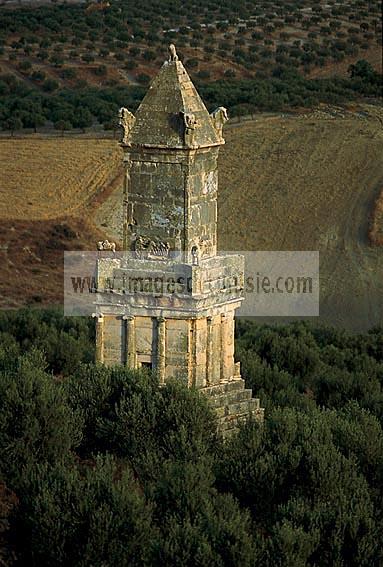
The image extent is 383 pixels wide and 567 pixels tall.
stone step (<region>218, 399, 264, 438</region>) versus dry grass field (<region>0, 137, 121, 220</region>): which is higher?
dry grass field (<region>0, 137, 121, 220</region>)

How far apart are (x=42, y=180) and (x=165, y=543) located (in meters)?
40.1

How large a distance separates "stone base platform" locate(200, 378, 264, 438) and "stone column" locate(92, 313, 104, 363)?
1.78 metres

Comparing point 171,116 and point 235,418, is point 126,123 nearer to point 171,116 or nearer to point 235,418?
point 171,116

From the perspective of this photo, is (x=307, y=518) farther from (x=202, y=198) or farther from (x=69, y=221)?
(x=69, y=221)

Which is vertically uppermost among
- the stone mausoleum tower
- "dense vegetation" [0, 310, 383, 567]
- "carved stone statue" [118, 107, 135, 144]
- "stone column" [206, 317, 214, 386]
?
"carved stone statue" [118, 107, 135, 144]

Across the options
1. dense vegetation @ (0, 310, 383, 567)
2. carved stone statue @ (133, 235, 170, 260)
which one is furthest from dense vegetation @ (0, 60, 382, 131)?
carved stone statue @ (133, 235, 170, 260)

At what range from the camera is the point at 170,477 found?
33438mm

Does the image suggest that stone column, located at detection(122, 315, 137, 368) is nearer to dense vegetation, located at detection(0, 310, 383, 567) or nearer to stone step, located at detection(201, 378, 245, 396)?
dense vegetation, located at detection(0, 310, 383, 567)

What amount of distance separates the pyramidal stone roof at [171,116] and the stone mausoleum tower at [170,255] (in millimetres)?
16

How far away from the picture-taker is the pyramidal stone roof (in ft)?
117

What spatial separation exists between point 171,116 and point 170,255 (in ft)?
7.20

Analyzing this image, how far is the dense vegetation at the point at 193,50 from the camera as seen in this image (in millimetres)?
83062

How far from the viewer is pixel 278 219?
69.9 metres

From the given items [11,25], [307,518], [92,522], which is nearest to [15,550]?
[92,522]
